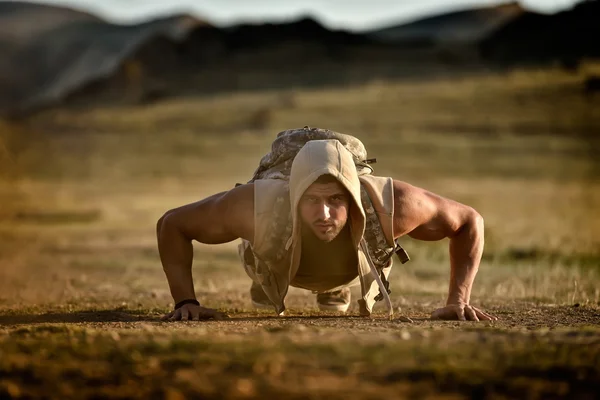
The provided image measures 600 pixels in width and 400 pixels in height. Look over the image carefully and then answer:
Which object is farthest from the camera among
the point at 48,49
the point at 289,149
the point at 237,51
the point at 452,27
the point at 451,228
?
the point at 452,27

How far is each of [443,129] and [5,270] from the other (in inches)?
1683

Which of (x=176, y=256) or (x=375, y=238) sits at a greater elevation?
(x=375, y=238)

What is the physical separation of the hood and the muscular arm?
42 centimetres

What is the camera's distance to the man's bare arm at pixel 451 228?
23.9 ft

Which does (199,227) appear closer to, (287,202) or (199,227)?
(199,227)

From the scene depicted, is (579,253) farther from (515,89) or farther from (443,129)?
(515,89)

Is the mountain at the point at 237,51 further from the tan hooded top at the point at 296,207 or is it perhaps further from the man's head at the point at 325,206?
the man's head at the point at 325,206

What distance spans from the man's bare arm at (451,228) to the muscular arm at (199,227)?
112cm

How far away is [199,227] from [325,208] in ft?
3.50

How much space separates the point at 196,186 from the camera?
3581cm

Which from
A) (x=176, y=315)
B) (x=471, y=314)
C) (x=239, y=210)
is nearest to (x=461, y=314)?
(x=471, y=314)

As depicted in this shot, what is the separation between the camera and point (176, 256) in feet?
24.7

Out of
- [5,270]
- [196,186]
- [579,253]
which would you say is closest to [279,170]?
[5,270]

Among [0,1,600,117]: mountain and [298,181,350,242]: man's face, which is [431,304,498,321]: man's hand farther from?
[0,1,600,117]: mountain
